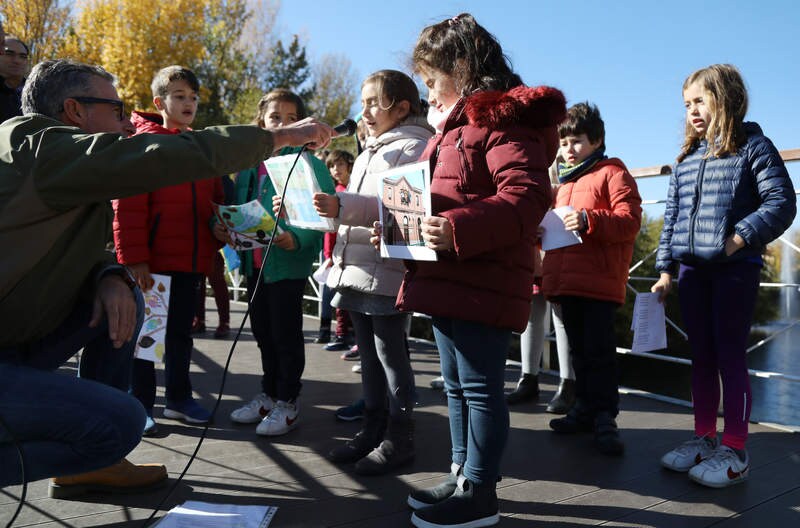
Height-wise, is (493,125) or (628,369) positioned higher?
(493,125)

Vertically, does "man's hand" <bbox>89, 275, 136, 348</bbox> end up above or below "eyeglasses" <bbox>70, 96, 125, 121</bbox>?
below

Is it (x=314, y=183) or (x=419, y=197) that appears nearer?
(x=419, y=197)

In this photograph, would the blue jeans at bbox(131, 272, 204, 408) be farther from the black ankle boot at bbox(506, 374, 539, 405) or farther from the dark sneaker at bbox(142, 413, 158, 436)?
the black ankle boot at bbox(506, 374, 539, 405)

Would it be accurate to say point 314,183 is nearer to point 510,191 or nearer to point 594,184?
point 510,191

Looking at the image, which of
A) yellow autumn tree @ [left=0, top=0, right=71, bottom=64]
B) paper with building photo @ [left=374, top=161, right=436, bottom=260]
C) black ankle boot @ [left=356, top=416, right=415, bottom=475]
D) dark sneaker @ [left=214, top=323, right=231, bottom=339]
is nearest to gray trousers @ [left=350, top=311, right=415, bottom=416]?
black ankle boot @ [left=356, top=416, right=415, bottom=475]

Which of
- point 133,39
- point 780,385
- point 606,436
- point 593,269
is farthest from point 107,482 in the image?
point 133,39

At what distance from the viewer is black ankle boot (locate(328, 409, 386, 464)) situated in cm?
241

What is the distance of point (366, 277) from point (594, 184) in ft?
3.91

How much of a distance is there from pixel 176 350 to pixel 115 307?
1.23 m

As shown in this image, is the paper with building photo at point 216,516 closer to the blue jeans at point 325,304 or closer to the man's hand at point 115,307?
the man's hand at point 115,307

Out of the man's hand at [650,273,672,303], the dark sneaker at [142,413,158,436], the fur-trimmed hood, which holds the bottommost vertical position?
the dark sneaker at [142,413,158,436]

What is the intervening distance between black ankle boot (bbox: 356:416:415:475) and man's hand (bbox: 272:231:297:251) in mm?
883

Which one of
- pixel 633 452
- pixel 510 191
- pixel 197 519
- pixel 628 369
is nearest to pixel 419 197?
pixel 510 191

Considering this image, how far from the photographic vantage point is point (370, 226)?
226 centimetres
